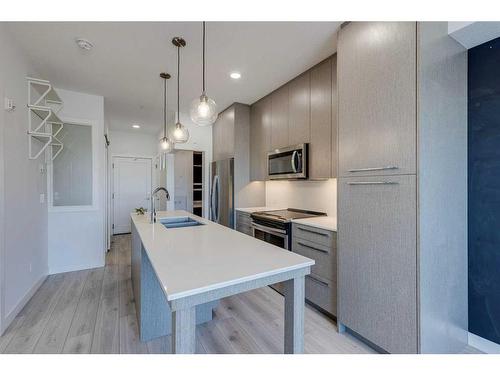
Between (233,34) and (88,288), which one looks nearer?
(233,34)

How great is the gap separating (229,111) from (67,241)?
314cm

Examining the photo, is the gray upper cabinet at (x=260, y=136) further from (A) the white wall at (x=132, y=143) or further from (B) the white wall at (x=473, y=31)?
(A) the white wall at (x=132, y=143)

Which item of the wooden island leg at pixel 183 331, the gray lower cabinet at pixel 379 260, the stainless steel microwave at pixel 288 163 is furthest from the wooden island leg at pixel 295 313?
the stainless steel microwave at pixel 288 163

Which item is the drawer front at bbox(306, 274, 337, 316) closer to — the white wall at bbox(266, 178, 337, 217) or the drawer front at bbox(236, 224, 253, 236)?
the white wall at bbox(266, 178, 337, 217)

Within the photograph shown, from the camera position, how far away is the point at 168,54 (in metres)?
2.41

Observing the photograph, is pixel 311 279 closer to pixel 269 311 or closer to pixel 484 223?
pixel 269 311

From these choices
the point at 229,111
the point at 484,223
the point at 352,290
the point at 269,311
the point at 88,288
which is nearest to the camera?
the point at 484,223

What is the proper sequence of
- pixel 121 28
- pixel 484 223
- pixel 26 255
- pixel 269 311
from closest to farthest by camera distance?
pixel 484 223 → pixel 121 28 → pixel 269 311 → pixel 26 255

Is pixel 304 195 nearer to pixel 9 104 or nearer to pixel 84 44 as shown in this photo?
pixel 84 44

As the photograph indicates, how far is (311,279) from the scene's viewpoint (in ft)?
7.79

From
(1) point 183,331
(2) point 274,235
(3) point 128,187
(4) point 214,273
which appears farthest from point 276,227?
(3) point 128,187

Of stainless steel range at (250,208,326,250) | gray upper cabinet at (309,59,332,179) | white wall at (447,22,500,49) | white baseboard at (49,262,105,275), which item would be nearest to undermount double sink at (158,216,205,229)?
stainless steel range at (250,208,326,250)

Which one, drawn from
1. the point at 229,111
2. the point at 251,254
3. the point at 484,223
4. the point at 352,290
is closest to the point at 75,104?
the point at 229,111

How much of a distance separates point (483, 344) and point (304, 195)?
82.2 inches
